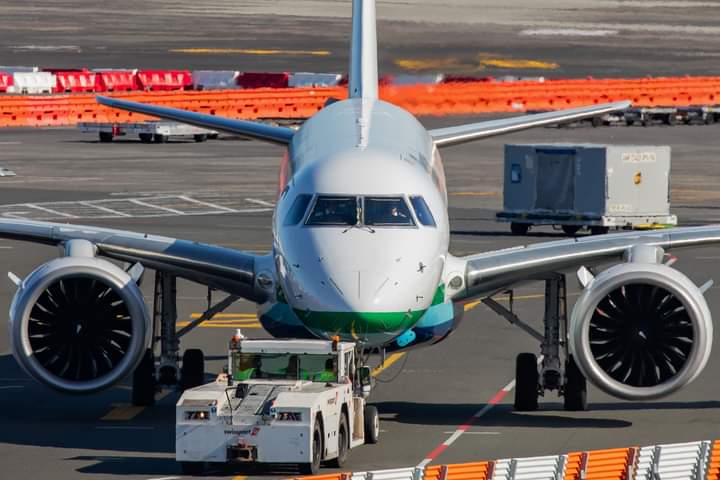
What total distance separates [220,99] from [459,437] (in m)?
85.9

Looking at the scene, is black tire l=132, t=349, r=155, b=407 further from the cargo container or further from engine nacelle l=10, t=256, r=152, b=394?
the cargo container

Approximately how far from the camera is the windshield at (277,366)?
30422mm

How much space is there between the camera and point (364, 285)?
96.2ft

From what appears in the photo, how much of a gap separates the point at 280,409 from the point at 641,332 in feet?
26.7

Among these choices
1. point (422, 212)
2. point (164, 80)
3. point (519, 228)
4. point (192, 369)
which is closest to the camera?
point (422, 212)

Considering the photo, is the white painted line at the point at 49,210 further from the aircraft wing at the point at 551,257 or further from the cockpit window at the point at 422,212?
the cockpit window at the point at 422,212

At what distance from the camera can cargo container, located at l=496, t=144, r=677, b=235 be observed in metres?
69.5

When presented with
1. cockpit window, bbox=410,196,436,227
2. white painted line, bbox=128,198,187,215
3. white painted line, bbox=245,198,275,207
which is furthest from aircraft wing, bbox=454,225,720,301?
white painted line, bbox=245,198,275,207

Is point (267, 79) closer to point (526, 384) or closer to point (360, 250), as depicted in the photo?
point (526, 384)

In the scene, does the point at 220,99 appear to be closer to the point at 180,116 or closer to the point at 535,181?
the point at 535,181

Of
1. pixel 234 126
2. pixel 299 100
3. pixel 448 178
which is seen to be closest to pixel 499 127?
pixel 234 126

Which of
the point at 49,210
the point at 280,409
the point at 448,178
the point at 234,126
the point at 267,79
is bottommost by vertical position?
the point at 280,409

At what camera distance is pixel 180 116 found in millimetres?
39000

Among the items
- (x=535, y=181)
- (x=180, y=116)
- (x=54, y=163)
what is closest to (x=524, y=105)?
(x=54, y=163)
